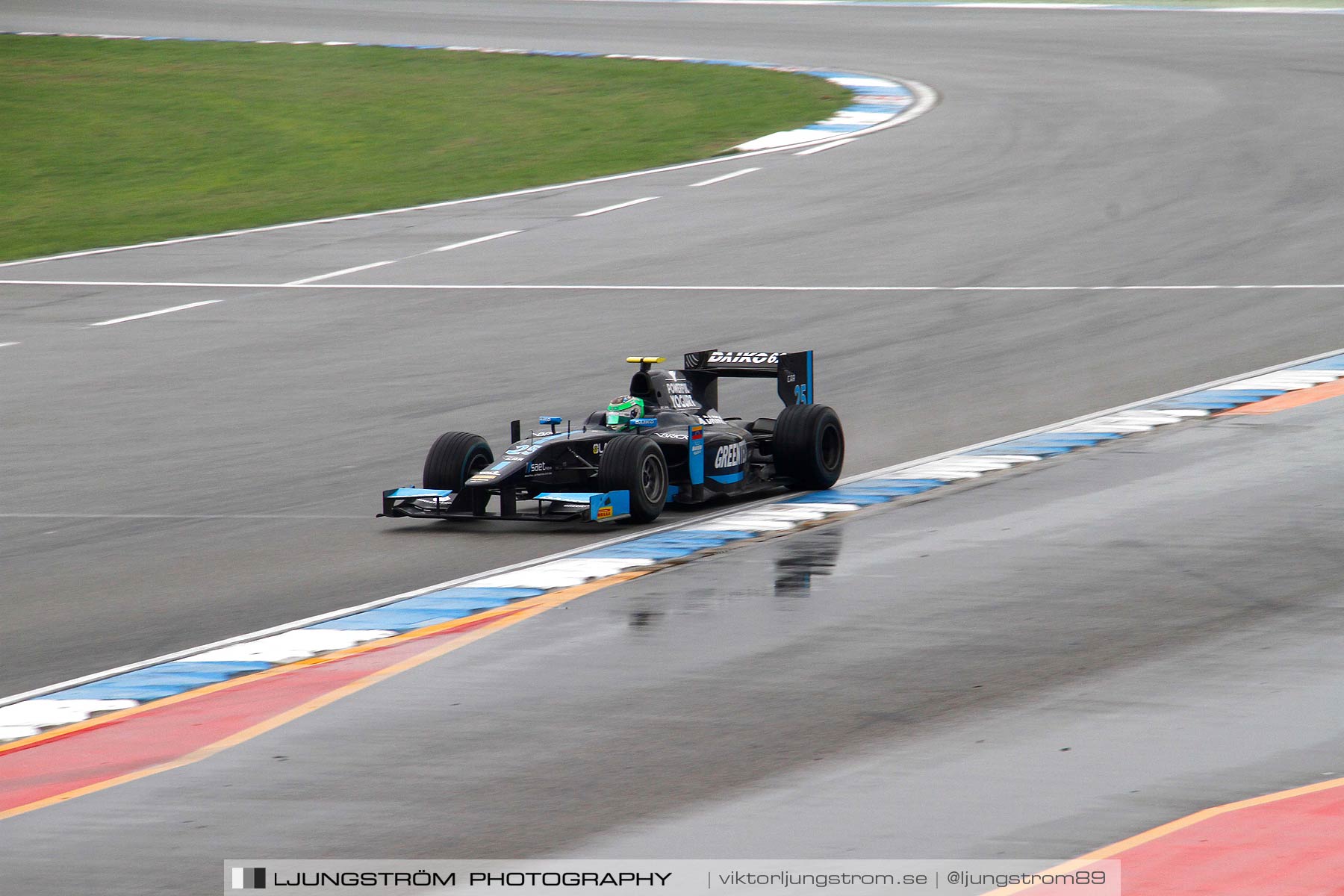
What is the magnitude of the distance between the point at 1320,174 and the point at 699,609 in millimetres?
19932

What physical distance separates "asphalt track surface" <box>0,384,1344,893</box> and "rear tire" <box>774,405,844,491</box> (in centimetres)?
138

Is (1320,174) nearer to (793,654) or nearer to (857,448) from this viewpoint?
(857,448)

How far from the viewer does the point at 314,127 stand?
117ft

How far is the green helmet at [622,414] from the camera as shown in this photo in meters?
12.9

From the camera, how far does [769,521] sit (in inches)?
496

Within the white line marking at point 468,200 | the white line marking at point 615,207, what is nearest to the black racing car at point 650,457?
the white line marking at point 615,207

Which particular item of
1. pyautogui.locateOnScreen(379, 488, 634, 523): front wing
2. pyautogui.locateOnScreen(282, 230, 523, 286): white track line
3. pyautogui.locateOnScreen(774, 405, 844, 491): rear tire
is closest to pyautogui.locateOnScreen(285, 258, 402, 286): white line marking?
pyautogui.locateOnScreen(282, 230, 523, 286): white track line

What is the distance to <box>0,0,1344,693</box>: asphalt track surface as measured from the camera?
39.5 feet

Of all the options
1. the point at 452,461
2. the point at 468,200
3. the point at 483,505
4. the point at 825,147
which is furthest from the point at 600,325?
the point at 825,147

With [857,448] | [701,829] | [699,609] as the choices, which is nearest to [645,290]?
[857,448]

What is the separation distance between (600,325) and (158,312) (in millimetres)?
5337

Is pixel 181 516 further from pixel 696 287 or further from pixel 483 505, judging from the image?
pixel 696 287

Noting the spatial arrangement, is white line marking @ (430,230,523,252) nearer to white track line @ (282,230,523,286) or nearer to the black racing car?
white track line @ (282,230,523,286)

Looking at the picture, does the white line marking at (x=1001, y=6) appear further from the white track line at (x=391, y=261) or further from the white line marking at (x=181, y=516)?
the white line marking at (x=181, y=516)
